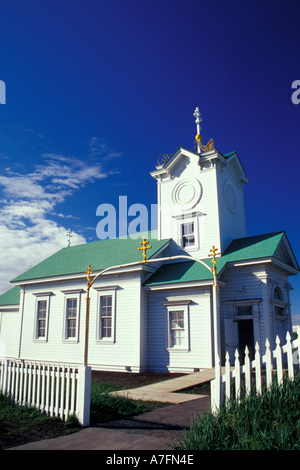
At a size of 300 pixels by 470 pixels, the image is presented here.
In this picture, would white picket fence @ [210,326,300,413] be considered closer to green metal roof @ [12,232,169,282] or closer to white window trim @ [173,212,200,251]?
green metal roof @ [12,232,169,282]

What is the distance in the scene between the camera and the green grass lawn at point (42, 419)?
6.58m

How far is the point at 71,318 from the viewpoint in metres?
22.4

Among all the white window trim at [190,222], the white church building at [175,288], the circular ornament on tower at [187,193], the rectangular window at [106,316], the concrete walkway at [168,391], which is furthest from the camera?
the circular ornament on tower at [187,193]

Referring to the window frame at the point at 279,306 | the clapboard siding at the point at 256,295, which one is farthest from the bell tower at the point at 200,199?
the window frame at the point at 279,306

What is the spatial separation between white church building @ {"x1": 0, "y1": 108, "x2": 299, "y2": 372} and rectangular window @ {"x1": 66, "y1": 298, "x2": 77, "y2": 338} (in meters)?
0.06

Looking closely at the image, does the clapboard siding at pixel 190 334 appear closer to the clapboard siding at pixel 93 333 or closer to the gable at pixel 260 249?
the clapboard siding at pixel 93 333

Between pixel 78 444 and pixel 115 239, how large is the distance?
65.6 feet

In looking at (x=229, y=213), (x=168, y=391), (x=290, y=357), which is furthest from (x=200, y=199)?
(x=290, y=357)

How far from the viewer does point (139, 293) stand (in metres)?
19.6

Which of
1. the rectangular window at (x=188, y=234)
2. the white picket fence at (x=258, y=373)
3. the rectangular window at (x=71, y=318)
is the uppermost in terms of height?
the rectangular window at (x=188, y=234)

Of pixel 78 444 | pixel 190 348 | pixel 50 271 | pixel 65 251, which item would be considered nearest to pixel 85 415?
pixel 78 444

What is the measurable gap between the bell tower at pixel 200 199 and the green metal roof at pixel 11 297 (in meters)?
14.0

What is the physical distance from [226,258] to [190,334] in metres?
4.32
